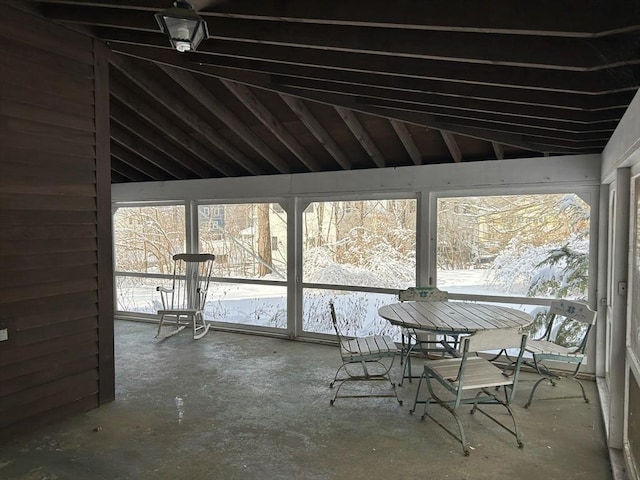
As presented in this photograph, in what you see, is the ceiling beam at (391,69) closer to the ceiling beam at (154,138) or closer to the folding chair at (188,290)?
the ceiling beam at (154,138)

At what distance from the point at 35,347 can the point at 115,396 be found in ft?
3.01

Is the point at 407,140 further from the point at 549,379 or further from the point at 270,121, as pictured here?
the point at 549,379

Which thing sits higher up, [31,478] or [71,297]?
[71,297]

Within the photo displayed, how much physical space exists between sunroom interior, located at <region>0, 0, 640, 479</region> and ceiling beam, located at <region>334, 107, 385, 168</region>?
0.04 meters

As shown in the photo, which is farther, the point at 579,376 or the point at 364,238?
the point at 364,238

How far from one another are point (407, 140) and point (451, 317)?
6.52ft

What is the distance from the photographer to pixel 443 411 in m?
3.36

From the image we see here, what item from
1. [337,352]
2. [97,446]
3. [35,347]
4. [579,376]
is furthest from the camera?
[337,352]

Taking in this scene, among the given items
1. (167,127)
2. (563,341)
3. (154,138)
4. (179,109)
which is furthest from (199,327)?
(563,341)

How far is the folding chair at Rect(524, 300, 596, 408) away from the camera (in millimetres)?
3443

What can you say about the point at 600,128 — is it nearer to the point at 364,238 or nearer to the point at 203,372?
the point at 364,238

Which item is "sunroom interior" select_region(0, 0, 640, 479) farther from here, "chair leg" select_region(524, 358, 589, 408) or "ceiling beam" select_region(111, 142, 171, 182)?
"chair leg" select_region(524, 358, 589, 408)

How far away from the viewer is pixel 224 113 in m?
4.52

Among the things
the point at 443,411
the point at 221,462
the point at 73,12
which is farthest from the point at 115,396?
the point at 73,12
